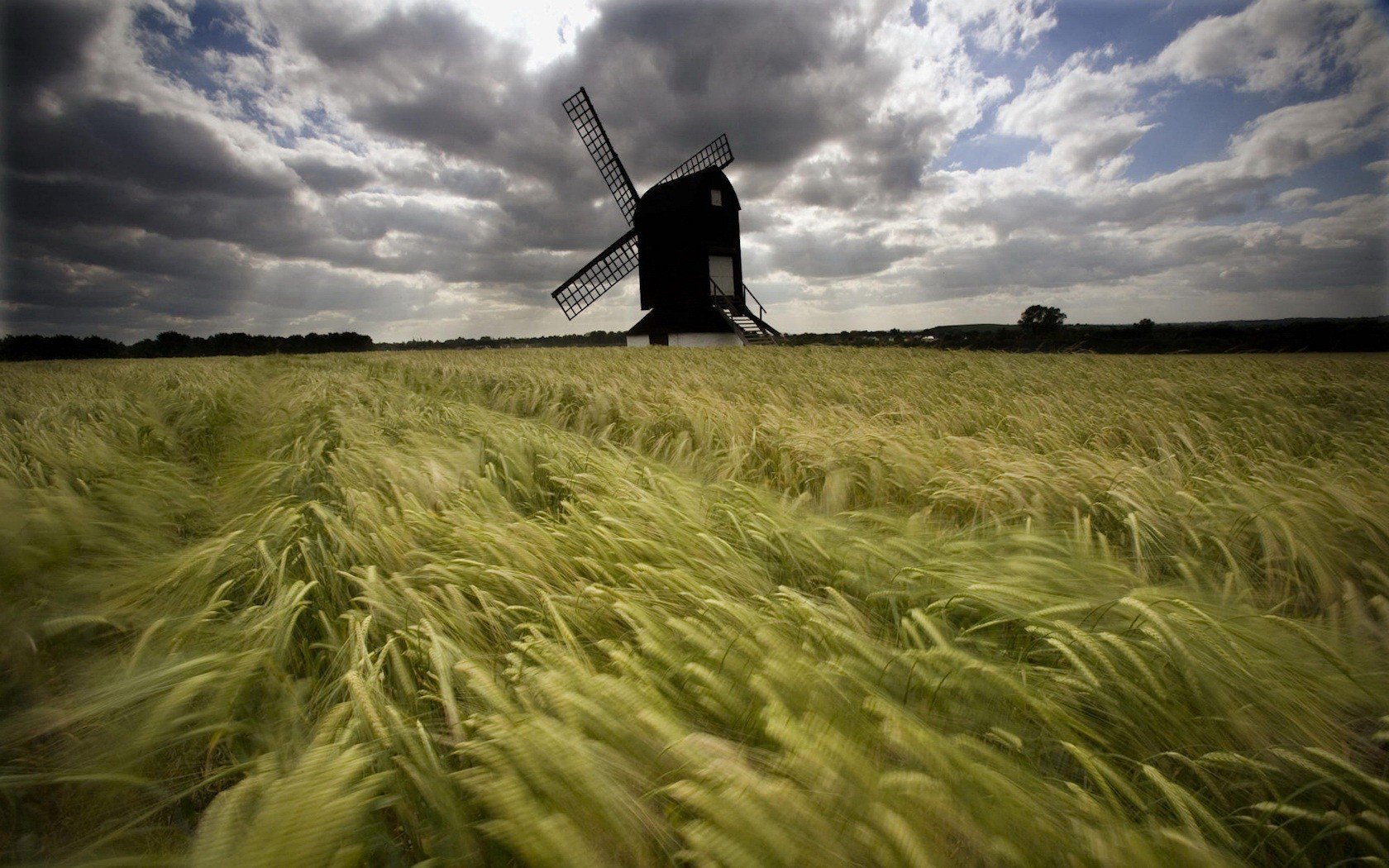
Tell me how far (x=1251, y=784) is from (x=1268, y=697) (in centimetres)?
22

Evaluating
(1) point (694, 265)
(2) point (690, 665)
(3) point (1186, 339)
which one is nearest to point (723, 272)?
(1) point (694, 265)

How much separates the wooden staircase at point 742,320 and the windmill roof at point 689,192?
11.9ft

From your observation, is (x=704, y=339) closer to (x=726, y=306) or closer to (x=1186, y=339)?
(x=726, y=306)

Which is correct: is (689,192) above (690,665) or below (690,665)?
above

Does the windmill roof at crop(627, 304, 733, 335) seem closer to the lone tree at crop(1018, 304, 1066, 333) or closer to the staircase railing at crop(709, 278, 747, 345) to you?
the staircase railing at crop(709, 278, 747, 345)

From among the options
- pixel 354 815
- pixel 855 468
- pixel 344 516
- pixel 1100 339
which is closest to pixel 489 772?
pixel 354 815

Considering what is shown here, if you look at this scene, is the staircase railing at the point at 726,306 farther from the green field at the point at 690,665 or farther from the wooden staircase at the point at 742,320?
the green field at the point at 690,665

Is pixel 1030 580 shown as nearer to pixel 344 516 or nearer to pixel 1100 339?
pixel 344 516

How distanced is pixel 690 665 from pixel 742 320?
23949mm

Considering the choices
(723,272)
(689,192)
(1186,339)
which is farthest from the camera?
(723,272)

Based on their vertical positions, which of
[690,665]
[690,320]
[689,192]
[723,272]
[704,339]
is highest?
[689,192]

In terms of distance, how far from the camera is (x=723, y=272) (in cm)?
2469

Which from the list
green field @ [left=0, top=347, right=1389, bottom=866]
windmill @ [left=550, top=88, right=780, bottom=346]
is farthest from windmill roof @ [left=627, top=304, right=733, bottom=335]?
green field @ [left=0, top=347, right=1389, bottom=866]

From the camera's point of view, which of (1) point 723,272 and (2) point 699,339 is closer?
(2) point 699,339
